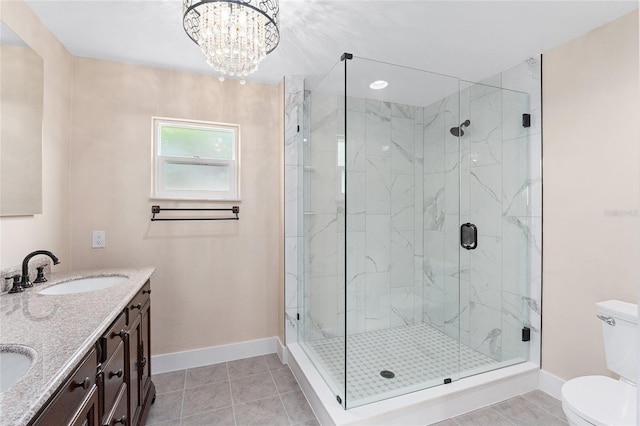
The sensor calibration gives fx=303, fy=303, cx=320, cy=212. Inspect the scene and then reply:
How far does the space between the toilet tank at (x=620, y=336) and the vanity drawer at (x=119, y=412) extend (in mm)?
2449

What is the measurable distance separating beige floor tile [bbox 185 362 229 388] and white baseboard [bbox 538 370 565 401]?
2.33m

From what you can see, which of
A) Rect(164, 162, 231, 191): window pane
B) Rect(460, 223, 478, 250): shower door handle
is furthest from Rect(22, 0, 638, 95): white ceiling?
Rect(460, 223, 478, 250): shower door handle

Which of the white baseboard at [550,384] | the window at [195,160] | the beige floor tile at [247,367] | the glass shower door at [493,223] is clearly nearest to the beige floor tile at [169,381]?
the beige floor tile at [247,367]

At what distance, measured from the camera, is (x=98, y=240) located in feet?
7.41

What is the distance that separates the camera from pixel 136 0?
165cm

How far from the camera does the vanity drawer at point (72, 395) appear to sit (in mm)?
701

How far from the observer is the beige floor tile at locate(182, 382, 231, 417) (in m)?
1.97

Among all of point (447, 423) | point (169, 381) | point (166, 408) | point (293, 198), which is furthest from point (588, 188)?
point (169, 381)

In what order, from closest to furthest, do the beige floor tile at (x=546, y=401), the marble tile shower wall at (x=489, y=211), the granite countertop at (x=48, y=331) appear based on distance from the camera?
the granite countertop at (x=48, y=331), the beige floor tile at (x=546, y=401), the marble tile shower wall at (x=489, y=211)

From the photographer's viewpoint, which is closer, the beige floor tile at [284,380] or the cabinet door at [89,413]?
the cabinet door at [89,413]

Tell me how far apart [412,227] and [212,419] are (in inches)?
82.5

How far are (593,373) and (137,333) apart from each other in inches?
109

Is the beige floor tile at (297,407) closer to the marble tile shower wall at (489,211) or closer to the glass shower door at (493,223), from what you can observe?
→ the glass shower door at (493,223)

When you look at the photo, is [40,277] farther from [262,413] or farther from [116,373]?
[262,413]
